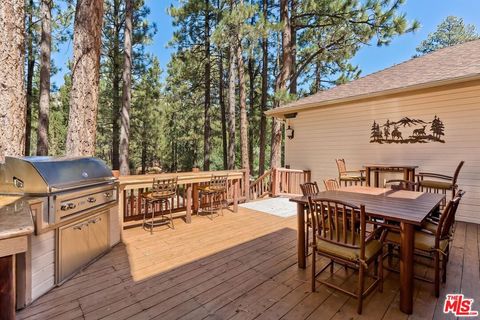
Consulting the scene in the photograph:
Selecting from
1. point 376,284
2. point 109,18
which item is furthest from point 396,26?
point 109,18

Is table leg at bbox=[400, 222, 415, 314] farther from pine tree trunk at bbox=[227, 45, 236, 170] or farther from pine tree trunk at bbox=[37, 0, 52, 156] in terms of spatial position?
pine tree trunk at bbox=[37, 0, 52, 156]

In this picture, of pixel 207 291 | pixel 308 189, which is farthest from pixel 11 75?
pixel 308 189

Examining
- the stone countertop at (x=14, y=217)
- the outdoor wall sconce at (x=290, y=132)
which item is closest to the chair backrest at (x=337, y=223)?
the stone countertop at (x=14, y=217)

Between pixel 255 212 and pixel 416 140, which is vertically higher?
pixel 416 140

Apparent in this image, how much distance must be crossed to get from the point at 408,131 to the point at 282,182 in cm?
345

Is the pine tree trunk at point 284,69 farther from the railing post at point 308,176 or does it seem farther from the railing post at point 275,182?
the railing post at point 275,182

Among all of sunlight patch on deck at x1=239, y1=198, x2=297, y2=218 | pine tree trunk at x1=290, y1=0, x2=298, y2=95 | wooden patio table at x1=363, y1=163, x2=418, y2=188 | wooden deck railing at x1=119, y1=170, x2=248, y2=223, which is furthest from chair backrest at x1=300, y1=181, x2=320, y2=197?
pine tree trunk at x1=290, y1=0, x2=298, y2=95

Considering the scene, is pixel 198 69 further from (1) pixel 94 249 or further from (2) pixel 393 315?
(2) pixel 393 315

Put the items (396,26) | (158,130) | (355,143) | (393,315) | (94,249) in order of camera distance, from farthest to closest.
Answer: (158,130)
(396,26)
(355,143)
(94,249)
(393,315)

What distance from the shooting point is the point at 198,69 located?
12.7 meters

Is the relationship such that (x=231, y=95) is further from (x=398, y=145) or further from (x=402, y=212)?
(x=402, y=212)

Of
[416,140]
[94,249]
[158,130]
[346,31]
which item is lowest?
[94,249]

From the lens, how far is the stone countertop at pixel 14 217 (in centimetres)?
153

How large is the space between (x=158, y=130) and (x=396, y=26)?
1480 centimetres
